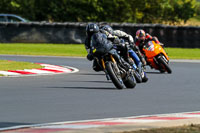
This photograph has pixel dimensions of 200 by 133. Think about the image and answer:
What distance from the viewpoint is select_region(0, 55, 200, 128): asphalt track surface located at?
9.27m

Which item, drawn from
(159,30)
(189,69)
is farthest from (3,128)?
(159,30)

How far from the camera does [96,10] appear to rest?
4684cm

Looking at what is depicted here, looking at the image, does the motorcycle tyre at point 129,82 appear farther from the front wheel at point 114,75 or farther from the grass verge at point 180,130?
the grass verge at point 180,130

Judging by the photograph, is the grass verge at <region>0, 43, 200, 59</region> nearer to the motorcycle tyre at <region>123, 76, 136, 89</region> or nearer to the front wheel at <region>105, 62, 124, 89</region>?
the motorcycle tyre at <region>123, 76, 136, 89</region>

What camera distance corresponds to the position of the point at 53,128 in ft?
25.7

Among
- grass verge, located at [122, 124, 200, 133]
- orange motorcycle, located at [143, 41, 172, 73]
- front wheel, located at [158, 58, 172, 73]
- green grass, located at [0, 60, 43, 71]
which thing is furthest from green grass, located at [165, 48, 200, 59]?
grass verge, located at [122, 124, 200, 133]

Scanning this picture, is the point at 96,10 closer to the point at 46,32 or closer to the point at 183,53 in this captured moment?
the point at 46,32

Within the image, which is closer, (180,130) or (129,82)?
(180,130)

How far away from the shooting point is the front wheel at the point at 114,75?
1277cm

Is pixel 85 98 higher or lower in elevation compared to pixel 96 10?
higher

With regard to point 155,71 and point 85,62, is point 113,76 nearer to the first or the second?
point 155,71

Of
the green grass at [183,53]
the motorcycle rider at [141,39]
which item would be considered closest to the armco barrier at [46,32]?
the green grass at [183,53]

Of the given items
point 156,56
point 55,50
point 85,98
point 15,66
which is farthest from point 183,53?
point 85,98

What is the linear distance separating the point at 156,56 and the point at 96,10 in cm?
2908
